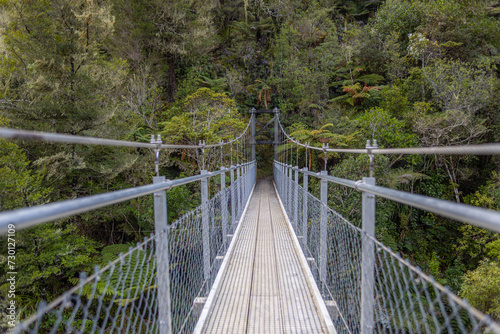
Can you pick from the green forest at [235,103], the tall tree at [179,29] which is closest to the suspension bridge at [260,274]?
the green forest at [235,103]

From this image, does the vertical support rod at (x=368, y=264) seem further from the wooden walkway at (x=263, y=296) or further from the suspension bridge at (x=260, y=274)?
the wooden walkway at (x=263, y=296)

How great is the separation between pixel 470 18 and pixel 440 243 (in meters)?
7.99

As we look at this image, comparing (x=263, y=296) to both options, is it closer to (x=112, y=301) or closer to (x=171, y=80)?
(x=112, y=301)

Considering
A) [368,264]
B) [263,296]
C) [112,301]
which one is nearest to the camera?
[112,301]

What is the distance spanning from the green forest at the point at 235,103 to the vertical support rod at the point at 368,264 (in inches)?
199

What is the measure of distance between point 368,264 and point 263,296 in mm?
1095

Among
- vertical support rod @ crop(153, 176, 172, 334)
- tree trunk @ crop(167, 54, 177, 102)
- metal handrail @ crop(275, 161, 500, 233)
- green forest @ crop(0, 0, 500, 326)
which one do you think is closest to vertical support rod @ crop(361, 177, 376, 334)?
metal handrail @ crop(275, 161, 500, 233)

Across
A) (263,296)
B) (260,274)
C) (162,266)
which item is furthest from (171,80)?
(162,266)

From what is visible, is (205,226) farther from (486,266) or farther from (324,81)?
(324,81)

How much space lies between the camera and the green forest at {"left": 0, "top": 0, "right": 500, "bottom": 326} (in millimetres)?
5406

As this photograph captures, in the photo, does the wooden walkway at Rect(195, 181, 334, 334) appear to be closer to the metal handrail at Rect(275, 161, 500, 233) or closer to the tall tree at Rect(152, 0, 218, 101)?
the metal handrail at Rect(275, 161, 500, 233)

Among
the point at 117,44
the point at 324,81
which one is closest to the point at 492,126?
the point at 324,81

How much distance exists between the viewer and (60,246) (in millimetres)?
4859

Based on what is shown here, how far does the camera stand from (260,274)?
226cm
